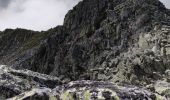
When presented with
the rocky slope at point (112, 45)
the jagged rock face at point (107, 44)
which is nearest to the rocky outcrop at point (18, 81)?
the rocky slope at point (112, 45)

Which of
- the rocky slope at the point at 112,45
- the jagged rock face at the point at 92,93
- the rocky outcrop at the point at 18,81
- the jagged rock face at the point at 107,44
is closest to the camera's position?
the jagged rock face at the point at 92,93

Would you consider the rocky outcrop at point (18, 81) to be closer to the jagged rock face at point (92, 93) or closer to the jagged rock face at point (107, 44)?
the jagged rock face at point (92, 93)

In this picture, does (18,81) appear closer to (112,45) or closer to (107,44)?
(112,45)

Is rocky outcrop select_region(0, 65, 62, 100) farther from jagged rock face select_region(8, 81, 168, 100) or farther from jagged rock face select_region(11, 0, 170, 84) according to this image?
jagged rock face select_region(11, 0, 170, 84)

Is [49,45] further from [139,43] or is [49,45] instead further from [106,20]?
[139,43]

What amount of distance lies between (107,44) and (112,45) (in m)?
5.08

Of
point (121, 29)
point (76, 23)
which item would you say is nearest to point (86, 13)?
point (76, 23)

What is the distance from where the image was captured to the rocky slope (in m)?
92.8

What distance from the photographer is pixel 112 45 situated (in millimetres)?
138750

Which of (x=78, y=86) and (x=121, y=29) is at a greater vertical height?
(x=121, y=29)

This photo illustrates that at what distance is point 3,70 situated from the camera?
29109 millimetres

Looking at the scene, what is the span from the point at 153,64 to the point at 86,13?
3439 inches

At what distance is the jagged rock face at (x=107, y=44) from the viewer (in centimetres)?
9500

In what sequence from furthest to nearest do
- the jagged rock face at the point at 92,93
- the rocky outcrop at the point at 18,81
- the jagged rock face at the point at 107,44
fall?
the jagged rock face at the point at 107,44, the rocky outcrop at the point at 18,81, the jagged rock face at the point at 92,93
